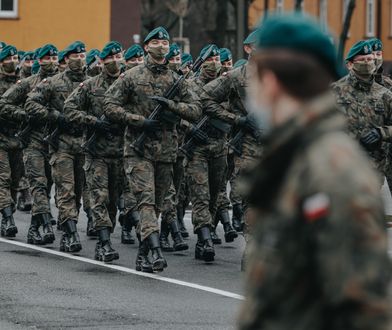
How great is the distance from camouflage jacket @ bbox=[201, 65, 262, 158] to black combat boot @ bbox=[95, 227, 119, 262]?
55.3 inches

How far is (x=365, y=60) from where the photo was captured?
1131cm

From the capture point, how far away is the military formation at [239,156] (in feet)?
10.4

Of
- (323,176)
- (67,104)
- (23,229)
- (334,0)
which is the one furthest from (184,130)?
(334,0)

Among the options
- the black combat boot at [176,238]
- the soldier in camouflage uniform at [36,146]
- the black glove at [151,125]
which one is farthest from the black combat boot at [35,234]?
the black glove at [151,125]

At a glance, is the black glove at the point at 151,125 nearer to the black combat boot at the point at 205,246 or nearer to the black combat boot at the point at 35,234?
the black combat boot at the point at 205,246

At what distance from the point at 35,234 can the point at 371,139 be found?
4.37 metres

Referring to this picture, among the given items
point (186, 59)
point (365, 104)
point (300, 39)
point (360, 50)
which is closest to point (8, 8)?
point (186, 59)

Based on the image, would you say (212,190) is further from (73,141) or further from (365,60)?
(365,60)

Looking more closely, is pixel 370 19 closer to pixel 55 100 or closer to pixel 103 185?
pixel 55 100

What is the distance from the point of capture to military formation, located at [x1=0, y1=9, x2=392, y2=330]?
3.16m

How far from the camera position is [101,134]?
1277 centimetres

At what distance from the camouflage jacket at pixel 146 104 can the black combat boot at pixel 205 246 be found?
1.09m

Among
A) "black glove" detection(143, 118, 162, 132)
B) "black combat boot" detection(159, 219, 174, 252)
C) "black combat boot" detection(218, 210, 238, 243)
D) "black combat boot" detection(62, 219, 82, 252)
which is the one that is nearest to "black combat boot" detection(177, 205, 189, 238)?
"black combat boot" detection(218, 210, 238, 243)

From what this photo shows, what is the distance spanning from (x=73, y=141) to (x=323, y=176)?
34.3ft
